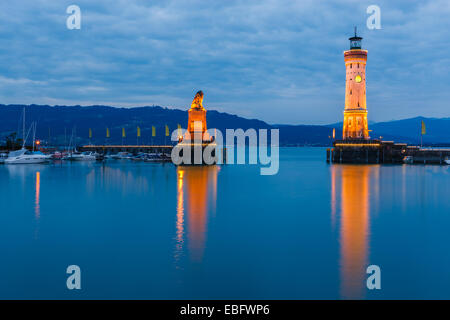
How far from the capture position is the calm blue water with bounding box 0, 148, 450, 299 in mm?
17031

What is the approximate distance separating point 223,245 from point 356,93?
79.9 metres

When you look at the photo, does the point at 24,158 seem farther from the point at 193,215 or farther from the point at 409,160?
the point at 409,160

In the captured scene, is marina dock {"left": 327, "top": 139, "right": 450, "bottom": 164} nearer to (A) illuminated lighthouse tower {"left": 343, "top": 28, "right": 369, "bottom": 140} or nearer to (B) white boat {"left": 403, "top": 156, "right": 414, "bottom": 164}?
(B) white boat {"left": 403, "top": 156, "right": 414, "bottom": 164}

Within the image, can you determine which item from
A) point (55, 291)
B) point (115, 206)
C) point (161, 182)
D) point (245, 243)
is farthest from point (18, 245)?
point (161, 182)

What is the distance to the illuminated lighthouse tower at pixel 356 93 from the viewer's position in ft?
314

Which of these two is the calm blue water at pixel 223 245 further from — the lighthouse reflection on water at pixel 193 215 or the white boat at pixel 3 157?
the white boat at pixel 3 157

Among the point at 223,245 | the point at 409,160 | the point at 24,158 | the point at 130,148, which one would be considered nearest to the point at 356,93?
the point at 409,160

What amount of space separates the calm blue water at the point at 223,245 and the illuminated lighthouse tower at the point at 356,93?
52.8 m

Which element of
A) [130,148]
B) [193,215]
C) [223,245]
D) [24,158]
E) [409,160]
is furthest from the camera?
[130,148]

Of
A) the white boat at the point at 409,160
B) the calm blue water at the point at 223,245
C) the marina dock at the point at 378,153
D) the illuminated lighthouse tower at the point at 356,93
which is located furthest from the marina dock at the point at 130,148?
the calm blue water at the point at 223,245

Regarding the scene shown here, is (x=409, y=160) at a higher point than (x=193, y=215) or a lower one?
higher

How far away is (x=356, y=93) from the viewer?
315ft
